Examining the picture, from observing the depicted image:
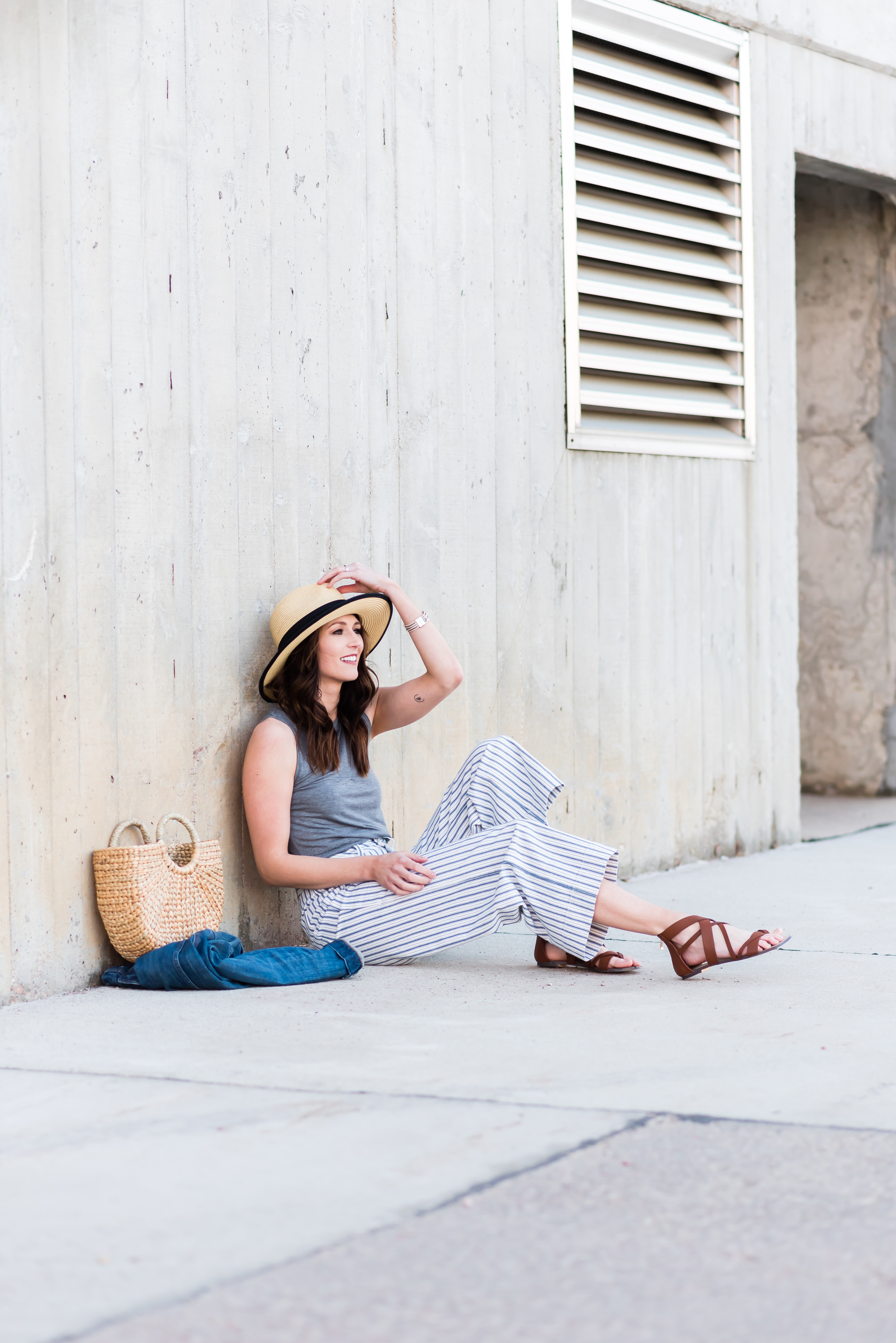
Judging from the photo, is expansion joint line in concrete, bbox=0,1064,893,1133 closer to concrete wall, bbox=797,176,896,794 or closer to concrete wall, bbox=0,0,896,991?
concrete wall, bbox=0,0,896,991

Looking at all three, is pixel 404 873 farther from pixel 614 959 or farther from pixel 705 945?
pixel 705 945

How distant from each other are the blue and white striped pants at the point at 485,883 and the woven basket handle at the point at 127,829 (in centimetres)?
41

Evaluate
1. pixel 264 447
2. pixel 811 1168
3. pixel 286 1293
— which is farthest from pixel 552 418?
pixel 286 1293

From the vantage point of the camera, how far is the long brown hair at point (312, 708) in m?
4.29

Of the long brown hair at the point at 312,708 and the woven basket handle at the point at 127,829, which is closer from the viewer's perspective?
the woven basket handle at the point at 127,829

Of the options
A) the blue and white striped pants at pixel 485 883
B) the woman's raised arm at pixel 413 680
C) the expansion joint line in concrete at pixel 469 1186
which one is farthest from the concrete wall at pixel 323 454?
the expansion joint line in concrete at pixel 469 1186

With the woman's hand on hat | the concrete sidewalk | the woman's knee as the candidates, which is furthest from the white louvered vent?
the concrete sidewalk

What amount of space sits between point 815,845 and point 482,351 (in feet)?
7.76

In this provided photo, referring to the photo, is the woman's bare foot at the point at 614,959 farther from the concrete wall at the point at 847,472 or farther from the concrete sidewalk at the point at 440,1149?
the concrete wall at the point at 847,472

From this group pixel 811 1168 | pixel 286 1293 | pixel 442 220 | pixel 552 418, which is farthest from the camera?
pixel 552 418

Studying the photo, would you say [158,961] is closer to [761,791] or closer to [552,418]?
[552,418]

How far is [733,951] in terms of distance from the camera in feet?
12.7

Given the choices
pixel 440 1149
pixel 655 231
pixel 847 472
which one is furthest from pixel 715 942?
pixel 847 472

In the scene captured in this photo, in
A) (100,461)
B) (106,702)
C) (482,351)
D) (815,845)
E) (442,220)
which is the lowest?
(815,845)
